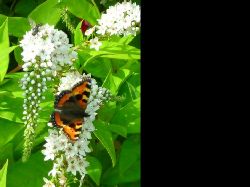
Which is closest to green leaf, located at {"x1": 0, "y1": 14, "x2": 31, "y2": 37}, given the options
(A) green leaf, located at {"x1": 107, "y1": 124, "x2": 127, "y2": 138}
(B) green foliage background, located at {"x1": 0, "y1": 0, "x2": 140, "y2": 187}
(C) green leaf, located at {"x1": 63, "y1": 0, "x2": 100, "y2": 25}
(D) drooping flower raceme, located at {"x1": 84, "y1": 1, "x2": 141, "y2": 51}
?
(B) green foliage background, located at {"x1": 0, "y1": 0, "x2": 140, "y2": 187}

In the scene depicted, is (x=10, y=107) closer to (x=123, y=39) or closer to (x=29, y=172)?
(x=29, y=172)

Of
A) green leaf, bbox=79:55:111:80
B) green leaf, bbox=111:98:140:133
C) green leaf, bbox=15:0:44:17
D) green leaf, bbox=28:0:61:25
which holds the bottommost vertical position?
green leaf, bbox=111:98:140:133

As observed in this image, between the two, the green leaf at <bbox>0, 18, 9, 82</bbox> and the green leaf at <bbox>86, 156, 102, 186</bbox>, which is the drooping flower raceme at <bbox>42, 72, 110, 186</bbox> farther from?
the green leaf at <bbox>0, 18, 9, 82</bbox>

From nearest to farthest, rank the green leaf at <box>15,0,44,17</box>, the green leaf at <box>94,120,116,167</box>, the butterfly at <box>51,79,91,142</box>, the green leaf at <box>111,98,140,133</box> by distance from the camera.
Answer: the butterfly at <box>51,79,91,142</box>
the green leaf at <box>94,120,116,167</box>
the green leaf at <box>111,98,140,133</box>
the green leaf at <box>15,0,44,17</box>

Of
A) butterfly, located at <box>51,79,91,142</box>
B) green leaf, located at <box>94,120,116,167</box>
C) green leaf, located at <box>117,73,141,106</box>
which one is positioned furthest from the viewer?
green leaf, located at <box>117,73,141,106</box>

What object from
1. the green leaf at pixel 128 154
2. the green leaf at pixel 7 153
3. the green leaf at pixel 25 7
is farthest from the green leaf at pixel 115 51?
the green leaf at pixel 25 7

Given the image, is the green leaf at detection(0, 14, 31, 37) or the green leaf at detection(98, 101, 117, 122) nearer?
the green leaf at detection(98, 101, 117, 122)
